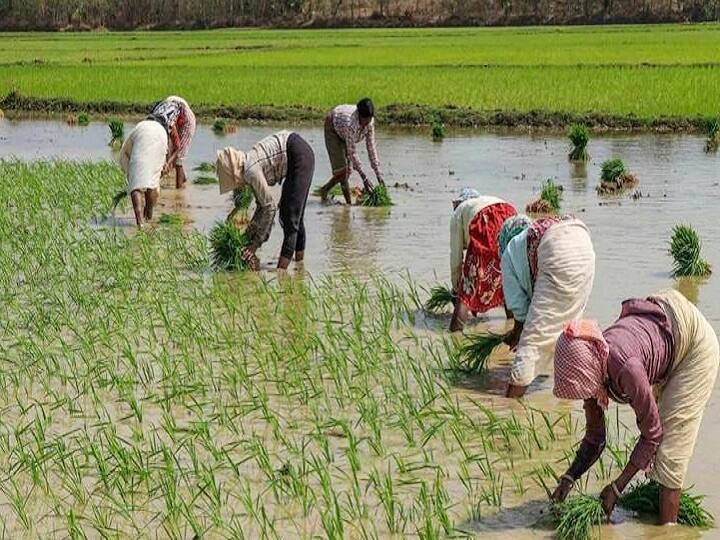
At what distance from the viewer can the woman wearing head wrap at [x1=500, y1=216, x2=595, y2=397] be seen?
18.6ft

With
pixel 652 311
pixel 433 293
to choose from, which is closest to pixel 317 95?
pixel 433 293

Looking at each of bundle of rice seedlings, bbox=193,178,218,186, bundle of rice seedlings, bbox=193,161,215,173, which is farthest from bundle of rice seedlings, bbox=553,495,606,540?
bundle of rice seedlings, bbox=193,161,215,173

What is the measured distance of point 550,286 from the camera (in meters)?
5.71

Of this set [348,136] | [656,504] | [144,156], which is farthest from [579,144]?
[656,504]

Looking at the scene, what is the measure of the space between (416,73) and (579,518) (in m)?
25.0

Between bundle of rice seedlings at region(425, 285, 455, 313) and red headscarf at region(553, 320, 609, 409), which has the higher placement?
red headscarf at region(553, 320, 609, 409)

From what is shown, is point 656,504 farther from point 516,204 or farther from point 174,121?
point 174,121

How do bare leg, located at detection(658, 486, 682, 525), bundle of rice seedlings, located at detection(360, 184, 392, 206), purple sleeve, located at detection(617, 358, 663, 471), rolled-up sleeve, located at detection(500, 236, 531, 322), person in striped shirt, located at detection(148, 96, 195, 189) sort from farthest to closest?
1. bundle of rice seedlings, located at detection(360, 184, 392, 206)
2. person in striped shirt, located at detection(148, 96, 195, 189)
3. rolled-up sleeve, located at detection(500, 236, 531, 322)
4. bare leg, located at detection(658, 486, 682, 525)
5. purple sleeve, located at detection(617, 358, 663, 471)

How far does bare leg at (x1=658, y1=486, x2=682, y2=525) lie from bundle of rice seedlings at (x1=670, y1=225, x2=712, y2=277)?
4474 millimetres

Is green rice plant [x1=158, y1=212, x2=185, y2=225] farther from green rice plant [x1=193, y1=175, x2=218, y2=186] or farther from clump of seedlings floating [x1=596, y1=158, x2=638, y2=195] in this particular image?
clump of seedlings floating [x1=596, y1=158, x2=638, y2=195]

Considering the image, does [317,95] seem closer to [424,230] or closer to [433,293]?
[424,230]

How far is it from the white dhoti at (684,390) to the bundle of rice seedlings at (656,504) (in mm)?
181

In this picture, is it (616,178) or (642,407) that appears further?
(616,178)

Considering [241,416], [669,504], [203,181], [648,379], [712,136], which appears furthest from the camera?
[712,136]
